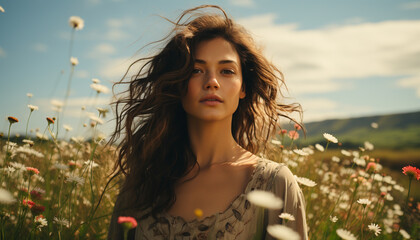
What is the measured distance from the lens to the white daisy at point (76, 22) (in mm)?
3405

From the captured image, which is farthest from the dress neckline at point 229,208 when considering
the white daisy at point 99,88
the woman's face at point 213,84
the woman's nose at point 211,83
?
the white daisy at point 99,88

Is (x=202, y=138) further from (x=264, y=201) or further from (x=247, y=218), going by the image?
(x=264, y=201)

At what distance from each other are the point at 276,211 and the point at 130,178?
1.13m

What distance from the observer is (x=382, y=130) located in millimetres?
94125

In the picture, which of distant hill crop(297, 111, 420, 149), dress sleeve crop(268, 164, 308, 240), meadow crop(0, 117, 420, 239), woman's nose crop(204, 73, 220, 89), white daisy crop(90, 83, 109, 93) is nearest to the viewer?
dress sleeve crop(268, 164, 308, 240)

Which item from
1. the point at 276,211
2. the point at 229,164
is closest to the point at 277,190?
the point at 276,211

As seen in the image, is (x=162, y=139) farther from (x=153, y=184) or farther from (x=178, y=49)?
(x=178, y=49)

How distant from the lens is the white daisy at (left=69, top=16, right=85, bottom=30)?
341 centimetres

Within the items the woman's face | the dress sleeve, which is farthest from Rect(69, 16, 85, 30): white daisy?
the dress sleeve

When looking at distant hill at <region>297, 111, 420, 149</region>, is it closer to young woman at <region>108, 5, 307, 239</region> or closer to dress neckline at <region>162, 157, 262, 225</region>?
young woman at <region>108, 5, 307, 239</region>

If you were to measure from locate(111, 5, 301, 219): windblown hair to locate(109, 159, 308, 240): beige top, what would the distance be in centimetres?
19

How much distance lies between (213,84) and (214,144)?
475 millimetres

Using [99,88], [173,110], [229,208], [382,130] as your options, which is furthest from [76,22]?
[382,130]

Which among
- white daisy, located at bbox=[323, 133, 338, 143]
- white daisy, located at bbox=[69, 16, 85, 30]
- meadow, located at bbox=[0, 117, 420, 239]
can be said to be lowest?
meadow, located at bbox=[0, 117, 420, 239]
